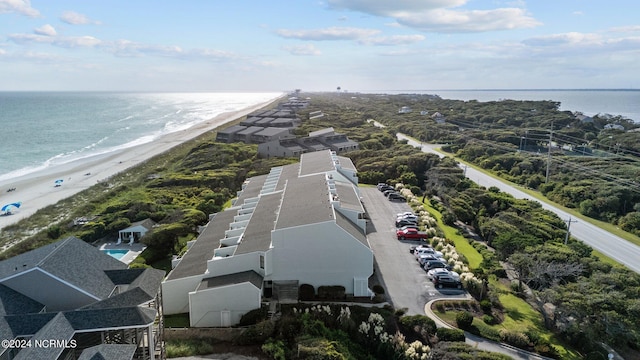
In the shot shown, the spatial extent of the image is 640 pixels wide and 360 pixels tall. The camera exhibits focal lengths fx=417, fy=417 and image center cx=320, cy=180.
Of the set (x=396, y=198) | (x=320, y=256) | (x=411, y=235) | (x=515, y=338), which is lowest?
(x=515, y=338)

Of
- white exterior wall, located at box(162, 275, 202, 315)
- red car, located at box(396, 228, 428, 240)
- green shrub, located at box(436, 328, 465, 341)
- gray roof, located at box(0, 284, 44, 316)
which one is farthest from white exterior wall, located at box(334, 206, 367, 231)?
gray roof, located at box(0, 284, 44, 316)

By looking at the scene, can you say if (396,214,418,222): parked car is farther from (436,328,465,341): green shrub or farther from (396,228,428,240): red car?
(436,328,465,341): green shrub

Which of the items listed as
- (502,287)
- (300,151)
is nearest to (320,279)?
(502,287)

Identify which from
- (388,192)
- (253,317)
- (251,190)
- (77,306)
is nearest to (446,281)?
(253,317)

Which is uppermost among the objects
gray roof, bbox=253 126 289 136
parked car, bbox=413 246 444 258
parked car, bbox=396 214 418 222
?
gray roof, bbox=253 126 289 136

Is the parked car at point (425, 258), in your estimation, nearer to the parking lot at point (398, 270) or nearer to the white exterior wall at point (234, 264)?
the parking lot at point (398, 270)

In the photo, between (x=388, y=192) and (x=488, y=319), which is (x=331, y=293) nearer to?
(x=488, y=319)
